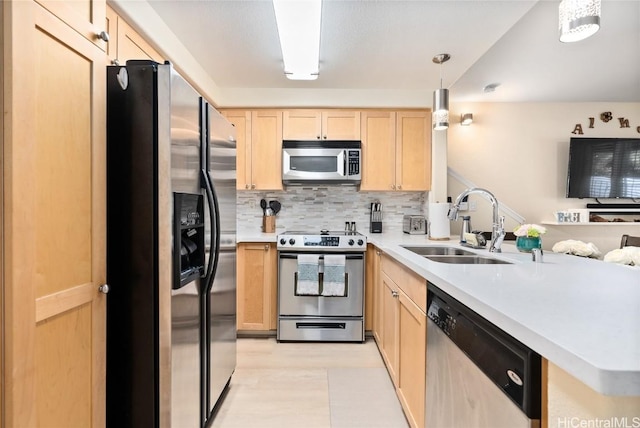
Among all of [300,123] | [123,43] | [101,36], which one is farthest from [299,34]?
[300,123]

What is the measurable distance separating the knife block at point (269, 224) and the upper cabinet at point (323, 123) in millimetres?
875

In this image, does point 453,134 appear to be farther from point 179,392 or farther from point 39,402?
point 39,402

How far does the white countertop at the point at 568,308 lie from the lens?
54 cm

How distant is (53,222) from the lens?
1.01 m

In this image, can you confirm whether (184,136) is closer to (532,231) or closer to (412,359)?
(412,359)

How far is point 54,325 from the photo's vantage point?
3.33ft

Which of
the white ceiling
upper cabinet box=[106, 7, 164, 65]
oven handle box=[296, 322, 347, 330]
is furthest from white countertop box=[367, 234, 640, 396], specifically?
upper cabinet box=[106, 7, 164, 65]

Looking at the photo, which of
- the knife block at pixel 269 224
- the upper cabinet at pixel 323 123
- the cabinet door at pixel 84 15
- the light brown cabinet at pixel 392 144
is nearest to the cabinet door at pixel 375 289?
the light brown cabinet at pixel 392 144

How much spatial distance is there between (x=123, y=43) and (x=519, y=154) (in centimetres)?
388

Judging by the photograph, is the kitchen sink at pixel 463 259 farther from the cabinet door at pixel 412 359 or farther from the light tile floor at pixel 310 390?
the light tile floor at pixel 310 390

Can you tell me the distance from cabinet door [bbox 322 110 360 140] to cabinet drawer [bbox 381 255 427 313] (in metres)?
1.58

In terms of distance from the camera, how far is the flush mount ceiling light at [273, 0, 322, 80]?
1.76 metres

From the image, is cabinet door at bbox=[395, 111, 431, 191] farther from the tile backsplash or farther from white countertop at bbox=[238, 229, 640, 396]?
white countertop at bbox=[238, 229, 640, 396]

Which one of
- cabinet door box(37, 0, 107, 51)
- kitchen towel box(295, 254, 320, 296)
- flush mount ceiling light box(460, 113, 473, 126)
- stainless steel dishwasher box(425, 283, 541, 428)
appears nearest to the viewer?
stainless steel dishwasher box(425, 283, 541, 428)
